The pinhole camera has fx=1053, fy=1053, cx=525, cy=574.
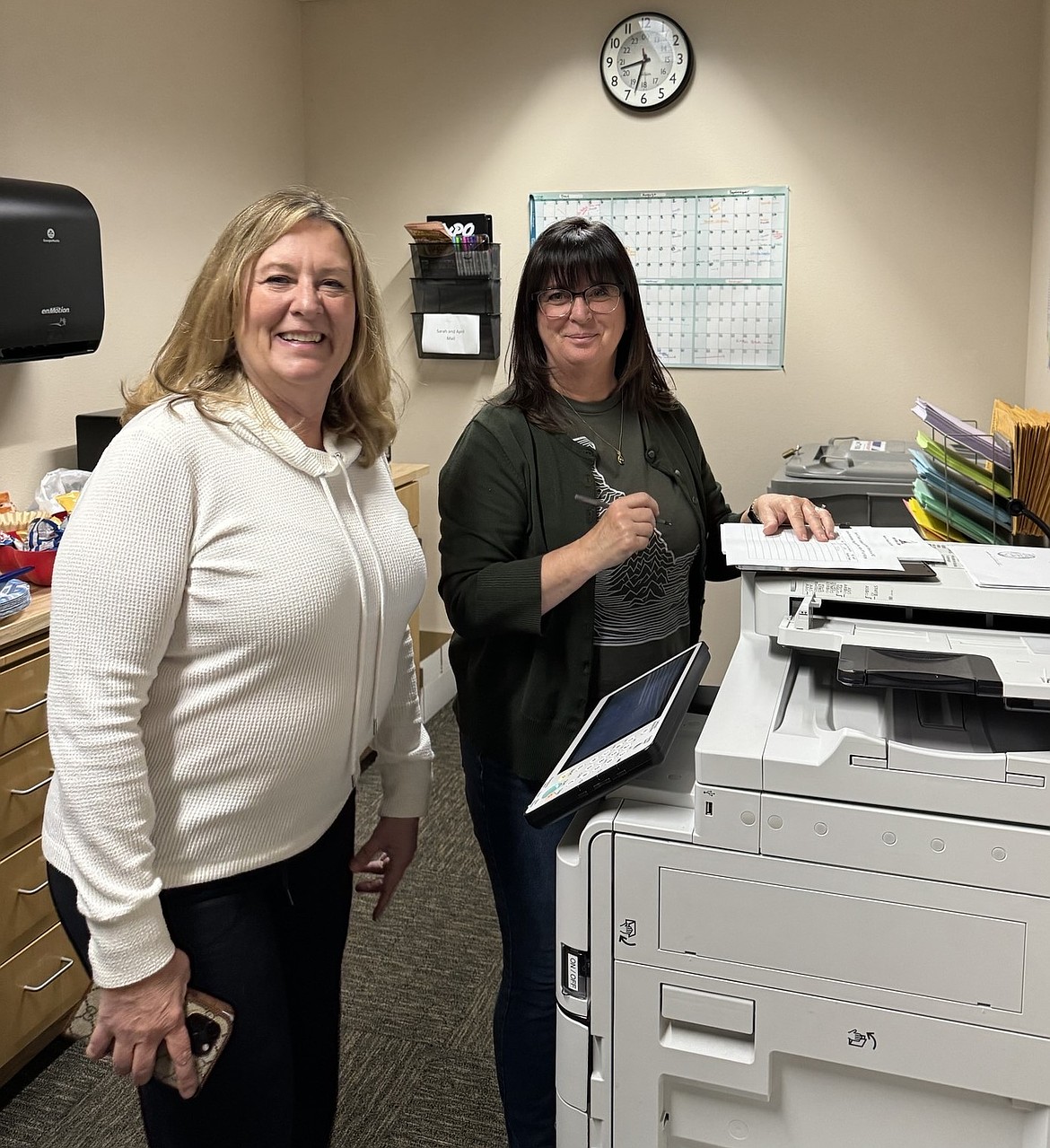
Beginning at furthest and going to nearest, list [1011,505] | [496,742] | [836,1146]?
1. [1011,505]
2. [496,742]
3. [836,1146]

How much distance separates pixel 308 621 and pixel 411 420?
291 centimetres

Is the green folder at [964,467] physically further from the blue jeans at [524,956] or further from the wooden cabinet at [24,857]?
the wooden cabinet at [24,857]

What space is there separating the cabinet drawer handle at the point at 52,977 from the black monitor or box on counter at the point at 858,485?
196 centimetres

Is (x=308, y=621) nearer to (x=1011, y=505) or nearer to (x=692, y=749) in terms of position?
(x=692, y=749)

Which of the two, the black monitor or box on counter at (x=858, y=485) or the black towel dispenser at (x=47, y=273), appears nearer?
the black towel dispenser at (x=47, y=273)

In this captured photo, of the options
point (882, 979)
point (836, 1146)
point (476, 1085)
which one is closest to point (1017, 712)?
point (882, 979)

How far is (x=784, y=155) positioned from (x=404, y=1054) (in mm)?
2819

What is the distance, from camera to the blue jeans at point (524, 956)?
4.89ft

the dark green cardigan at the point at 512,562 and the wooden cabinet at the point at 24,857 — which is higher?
the dark green cardigan at the point at 512,562

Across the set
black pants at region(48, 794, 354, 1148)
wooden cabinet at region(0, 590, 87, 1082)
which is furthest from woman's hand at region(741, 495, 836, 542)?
wooden cabinet at region(0, 590, 87, 1082)

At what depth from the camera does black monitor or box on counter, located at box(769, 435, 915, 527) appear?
2.66 metres

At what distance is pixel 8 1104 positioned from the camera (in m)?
1.93

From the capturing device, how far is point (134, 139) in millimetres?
2988


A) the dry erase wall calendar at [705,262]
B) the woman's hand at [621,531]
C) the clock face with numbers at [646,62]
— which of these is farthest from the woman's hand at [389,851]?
the clock face with numbers at [646,62]
